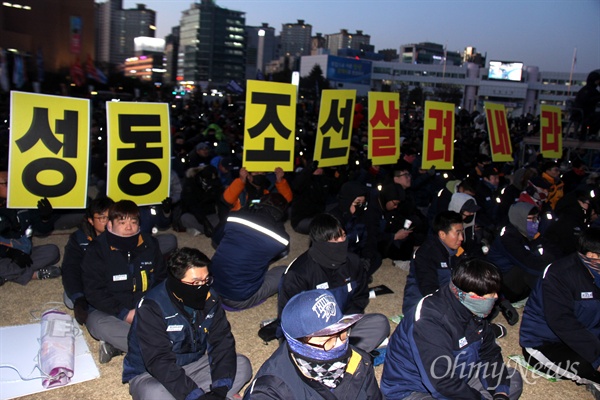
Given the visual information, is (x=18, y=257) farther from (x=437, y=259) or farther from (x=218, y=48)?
(x=218, y=48)

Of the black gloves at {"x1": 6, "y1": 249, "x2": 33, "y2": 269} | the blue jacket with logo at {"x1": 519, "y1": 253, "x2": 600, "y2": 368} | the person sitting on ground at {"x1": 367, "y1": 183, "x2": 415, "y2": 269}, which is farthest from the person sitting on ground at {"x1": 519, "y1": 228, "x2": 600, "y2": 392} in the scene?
the black gloves at {"x1": 6, "y1": 249, "x2": 33, "y2": 269}

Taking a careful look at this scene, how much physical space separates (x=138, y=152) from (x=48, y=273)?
2.06 meters

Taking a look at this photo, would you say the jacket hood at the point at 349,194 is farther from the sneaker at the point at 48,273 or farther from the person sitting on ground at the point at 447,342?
the sneaker at the point at 48,273

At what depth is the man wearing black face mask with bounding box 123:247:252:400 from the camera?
133 inches

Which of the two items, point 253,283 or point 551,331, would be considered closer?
point 551,331

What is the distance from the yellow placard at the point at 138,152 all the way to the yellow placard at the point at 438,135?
4.81m

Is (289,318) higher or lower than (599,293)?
higher

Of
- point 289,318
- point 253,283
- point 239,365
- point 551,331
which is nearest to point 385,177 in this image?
point 253,283

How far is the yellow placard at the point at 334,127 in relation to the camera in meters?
7.77

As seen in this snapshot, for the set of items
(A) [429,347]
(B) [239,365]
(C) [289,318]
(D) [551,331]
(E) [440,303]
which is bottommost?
(B) [239,365]

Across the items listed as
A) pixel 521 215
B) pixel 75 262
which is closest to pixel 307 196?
pixel 521 215

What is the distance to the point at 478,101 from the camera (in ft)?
394

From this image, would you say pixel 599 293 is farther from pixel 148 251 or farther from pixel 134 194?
pixel 134 194

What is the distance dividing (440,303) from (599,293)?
1.88m
